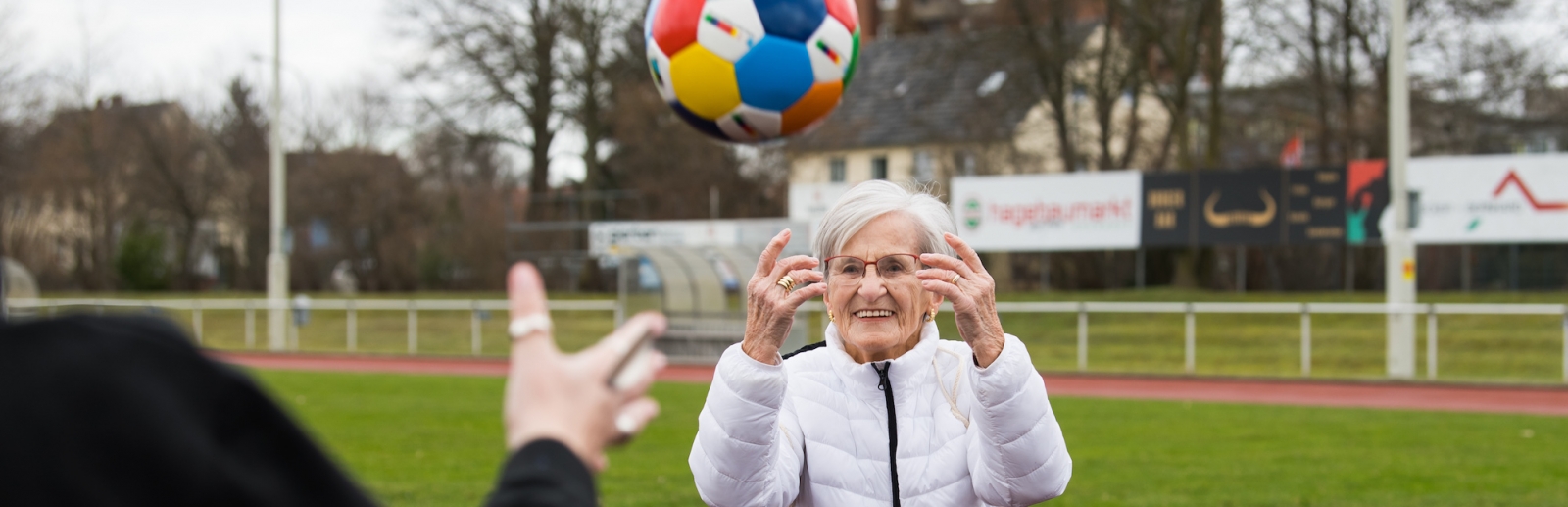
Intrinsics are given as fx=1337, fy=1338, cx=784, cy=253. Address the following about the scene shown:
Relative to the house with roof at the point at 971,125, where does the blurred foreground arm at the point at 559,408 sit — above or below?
below

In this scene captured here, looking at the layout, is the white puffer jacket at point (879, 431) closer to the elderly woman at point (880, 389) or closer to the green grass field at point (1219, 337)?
the elderly woman at point (880, 389)

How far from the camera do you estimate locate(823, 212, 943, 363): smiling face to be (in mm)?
3111

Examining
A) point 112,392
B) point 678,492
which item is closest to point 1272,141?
point 678,492

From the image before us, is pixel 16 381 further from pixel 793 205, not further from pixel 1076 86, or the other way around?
pixel 1076 86

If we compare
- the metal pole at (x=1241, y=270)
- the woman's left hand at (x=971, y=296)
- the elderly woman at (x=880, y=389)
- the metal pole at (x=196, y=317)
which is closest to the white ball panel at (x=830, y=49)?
the elderly woman at (x=880, y=389)

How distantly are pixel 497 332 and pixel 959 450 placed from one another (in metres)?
23.9

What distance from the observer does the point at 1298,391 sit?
53.2 feet

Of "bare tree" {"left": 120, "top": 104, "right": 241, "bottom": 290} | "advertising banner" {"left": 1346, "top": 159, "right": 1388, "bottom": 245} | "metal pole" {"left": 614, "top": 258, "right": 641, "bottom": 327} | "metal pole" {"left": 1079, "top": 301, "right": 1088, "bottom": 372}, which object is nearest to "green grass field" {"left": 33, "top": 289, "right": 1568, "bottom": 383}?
"metal pole" {"left": 1079, "top": 301, "right": 1088, "bottom": 372}

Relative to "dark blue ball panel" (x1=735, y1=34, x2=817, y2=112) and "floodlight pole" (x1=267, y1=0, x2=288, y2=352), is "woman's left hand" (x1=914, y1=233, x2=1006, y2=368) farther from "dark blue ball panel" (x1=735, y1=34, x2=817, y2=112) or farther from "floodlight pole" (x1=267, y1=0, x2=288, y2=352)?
"floodlight pole" (x1=267, y1=0, x2=288, y2=352)

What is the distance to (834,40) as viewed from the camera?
4.90m

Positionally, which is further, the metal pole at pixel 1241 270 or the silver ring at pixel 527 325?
the metal pole at pixel 1241 270

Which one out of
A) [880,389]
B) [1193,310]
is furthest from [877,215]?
[1193,310]

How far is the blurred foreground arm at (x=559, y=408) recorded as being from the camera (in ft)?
4.18

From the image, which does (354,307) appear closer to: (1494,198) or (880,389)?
(1494,198)
